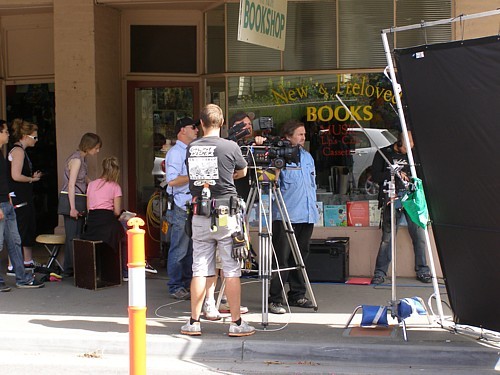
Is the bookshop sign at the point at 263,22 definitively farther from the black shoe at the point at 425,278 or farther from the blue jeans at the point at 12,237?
the blue jeans at the point at 12,237

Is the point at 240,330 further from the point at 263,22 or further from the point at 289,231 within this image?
the point at 263,22

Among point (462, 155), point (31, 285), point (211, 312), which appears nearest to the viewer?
point (462, 155)

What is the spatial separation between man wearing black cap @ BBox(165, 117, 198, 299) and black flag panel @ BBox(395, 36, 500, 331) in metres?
2.63

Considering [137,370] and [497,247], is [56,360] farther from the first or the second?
[497,247]

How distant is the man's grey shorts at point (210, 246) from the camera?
22.5 feet

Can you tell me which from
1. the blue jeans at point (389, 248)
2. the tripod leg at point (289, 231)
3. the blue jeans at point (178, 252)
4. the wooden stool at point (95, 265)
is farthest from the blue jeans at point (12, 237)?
the blue jeans at point (389, 248)

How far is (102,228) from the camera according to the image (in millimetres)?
9305

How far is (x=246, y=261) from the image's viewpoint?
7156 millimetres

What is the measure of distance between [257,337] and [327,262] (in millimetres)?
2612

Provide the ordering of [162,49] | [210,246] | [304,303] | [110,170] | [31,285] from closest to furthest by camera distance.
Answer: [210,246] < [304,303] < [31,285] < [110,170] < [162,49]

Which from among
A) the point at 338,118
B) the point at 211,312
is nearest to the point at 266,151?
the point at 211,312

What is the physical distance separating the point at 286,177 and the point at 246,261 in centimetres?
112

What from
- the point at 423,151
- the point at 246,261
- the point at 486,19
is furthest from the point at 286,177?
the point at 486,19

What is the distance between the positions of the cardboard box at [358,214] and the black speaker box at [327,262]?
53 cm
